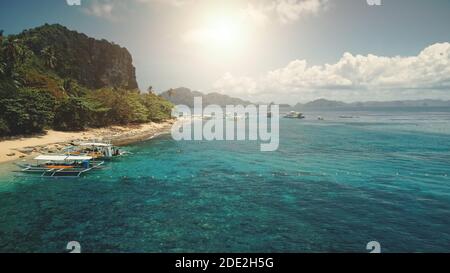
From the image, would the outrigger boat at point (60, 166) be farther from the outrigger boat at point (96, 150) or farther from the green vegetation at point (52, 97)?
the green vegetation at point (52, 97)

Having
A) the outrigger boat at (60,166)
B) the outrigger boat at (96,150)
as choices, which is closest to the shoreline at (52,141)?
the outrigger boat at (96,150)

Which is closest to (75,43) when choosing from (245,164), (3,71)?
(3,71)

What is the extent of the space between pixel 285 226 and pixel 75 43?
173159mm

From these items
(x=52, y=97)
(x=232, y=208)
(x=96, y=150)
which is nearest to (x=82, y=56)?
(x=52, y=97)

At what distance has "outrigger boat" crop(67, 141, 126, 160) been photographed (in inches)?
1752

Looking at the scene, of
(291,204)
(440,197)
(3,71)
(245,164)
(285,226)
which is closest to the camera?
(285,226)

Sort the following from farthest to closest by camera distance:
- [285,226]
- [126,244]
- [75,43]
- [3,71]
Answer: [75,43] < [3,71] < [285,226] < [126,244]

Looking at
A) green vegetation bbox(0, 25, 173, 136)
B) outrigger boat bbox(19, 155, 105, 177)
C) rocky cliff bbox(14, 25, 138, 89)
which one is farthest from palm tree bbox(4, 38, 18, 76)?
rocky cliff bbox(14, 25, 138, 89)

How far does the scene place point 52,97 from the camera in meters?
60.1

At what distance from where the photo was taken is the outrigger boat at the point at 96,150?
44.5m

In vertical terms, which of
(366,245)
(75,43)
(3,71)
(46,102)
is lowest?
(366,245)

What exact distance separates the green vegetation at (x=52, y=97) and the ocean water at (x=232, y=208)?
20825mm

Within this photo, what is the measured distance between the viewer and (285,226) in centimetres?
2159
